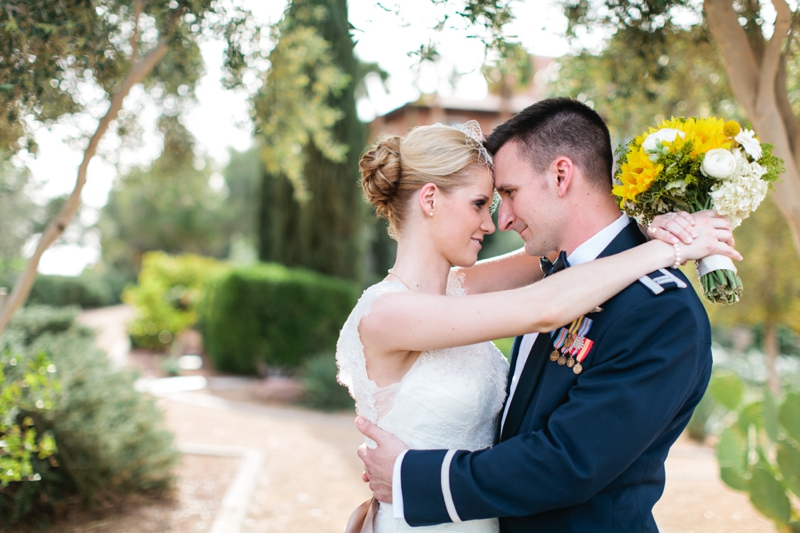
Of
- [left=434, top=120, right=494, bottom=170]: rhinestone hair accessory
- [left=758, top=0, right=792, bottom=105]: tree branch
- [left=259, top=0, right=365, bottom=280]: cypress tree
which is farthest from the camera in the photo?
[left=259, top=0, right=365, bottom=280]: cypress tree

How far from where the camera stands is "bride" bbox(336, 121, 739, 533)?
2.14 meters

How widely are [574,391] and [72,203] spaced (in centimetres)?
374

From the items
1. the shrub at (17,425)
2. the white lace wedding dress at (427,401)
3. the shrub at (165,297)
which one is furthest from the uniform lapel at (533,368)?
the shrub at (165,297)

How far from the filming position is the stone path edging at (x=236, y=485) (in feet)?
17.5

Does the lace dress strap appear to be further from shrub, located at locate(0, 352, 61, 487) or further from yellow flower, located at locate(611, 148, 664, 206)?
shrub, located at locate(0, 352, 61, 487)

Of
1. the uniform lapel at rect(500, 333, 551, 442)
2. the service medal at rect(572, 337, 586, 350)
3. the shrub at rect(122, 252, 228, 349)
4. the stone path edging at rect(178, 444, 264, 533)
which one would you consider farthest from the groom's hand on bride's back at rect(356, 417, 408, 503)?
the shrub at rect(122, 252, 228, 349)

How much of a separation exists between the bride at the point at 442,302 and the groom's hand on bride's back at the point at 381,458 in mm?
71

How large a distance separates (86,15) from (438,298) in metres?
2.57

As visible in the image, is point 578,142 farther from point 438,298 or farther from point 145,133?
point 145,133

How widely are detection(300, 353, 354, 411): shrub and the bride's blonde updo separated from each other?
831 cm

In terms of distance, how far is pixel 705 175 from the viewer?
2176 millimetres

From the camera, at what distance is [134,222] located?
38.8 metres

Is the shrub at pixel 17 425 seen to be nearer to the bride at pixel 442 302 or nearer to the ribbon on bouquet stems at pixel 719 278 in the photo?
the bride at pixel 442 302

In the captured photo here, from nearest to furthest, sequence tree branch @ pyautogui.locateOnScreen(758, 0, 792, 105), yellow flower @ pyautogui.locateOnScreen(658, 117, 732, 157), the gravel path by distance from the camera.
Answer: yellow flower @ pyautogui.locateOnScreen(658, 117, 732, 157)
tree branch @ pyautogui.locateOnScreen(758, 0, 792, 105)
the gravel path
